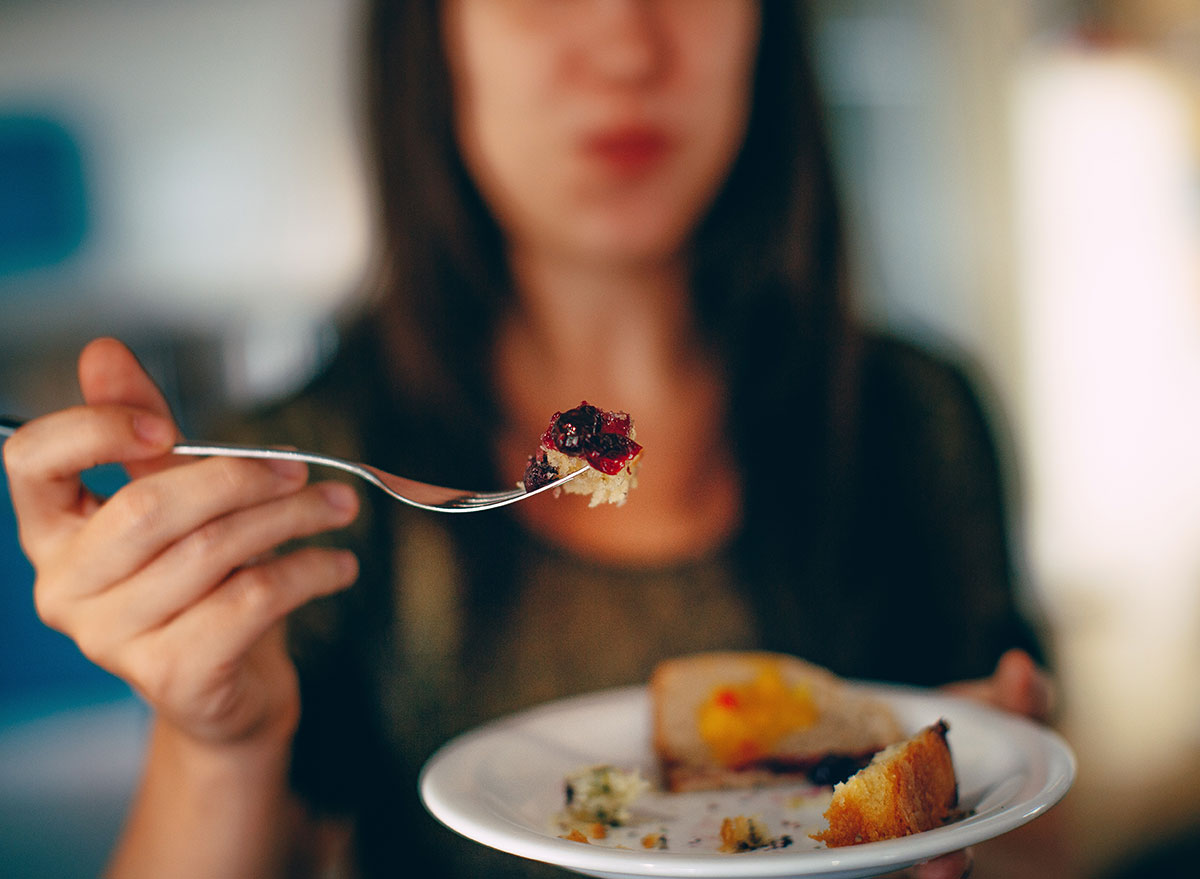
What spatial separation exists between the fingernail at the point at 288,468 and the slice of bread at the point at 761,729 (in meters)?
0.43

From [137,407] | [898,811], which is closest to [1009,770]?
[898,811]

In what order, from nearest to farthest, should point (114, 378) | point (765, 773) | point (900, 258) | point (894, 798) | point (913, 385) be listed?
point (894, 798) → point (114, 378) → point (765, 773) → point (913, 385) → point (900, 258)

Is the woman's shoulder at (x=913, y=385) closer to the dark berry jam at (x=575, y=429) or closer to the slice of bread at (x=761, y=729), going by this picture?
the slice of bread at (x=761, y=729)

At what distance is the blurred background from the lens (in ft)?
6.64

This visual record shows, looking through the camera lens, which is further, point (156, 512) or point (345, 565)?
point (345, 565)

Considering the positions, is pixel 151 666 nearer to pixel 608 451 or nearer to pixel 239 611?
pixel 239 611

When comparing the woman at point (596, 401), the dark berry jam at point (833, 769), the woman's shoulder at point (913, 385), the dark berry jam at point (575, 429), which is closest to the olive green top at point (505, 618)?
the woman at point (596, 401)

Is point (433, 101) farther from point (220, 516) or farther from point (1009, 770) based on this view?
point (1009, 770)

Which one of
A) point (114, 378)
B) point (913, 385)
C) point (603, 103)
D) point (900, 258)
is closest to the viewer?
point (114, 378)

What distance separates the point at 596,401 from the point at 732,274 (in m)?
0.34

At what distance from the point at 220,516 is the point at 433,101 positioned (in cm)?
80

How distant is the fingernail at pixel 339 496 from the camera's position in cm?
75

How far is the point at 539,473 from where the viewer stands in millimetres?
695

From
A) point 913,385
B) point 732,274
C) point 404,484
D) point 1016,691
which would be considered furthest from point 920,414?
point 404,484
